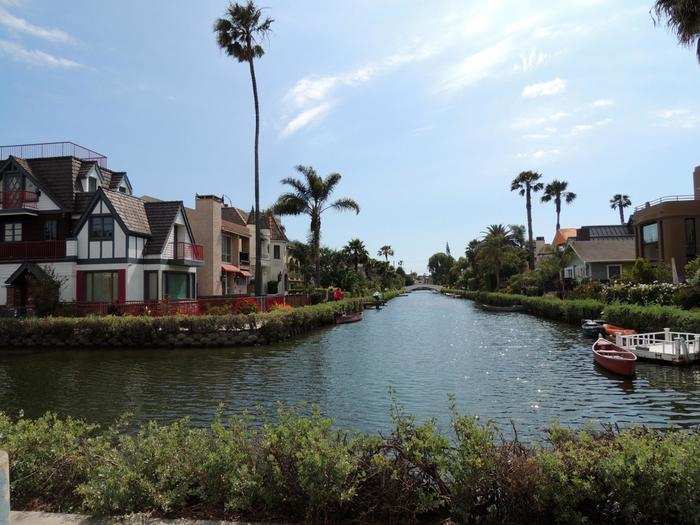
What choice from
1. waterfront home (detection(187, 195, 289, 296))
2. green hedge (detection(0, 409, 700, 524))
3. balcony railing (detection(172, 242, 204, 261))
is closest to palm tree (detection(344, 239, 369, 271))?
waterfront home (detection(187, 195, 289, 296))

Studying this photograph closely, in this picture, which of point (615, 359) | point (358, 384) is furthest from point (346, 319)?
point (615, 359)

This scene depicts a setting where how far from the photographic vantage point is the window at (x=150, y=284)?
3359cm

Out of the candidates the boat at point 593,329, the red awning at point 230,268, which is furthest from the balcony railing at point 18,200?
the boat at point 593,329

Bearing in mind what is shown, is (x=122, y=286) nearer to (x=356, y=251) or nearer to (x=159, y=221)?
(x=159, y=221)

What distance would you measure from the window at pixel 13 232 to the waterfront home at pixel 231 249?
39.5 ft

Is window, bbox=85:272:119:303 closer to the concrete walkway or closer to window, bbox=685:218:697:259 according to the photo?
the concrete walkway

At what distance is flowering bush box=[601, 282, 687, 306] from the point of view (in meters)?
28.8

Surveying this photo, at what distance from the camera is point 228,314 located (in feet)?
91.3

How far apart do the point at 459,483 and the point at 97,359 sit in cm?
2246

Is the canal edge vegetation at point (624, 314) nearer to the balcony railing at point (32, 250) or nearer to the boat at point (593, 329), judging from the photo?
the boat at point (593, 329)

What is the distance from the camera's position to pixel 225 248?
153ft

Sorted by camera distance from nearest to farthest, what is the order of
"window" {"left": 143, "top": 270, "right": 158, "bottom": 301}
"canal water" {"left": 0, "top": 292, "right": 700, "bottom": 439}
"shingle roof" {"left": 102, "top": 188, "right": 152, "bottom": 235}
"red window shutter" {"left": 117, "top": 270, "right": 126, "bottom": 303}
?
"canal water" {"left": 0, "top": 292, "right": 700, "bottom": 439}, "red window shutter" {"left": 117, "top": 270, "right": 126, "bottom": 303}, "shingle roof" {"left": 102, "top": 188, "right": 152, "bottom": 235}, "window" {"left": 143, "top": 270, "right": 158, "bottom": 301}

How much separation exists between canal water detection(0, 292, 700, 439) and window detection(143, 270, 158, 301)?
8365 mm

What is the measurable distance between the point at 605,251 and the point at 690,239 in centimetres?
1718
